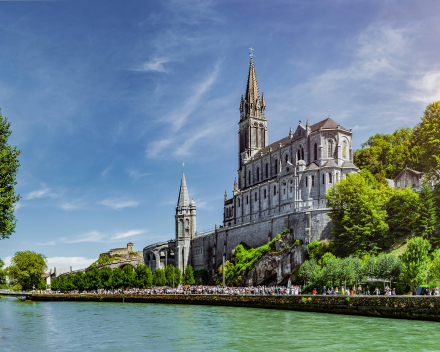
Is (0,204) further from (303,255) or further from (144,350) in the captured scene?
(303,255)

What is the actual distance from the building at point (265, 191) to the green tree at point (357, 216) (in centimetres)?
265

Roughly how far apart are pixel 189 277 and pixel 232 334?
162 ft

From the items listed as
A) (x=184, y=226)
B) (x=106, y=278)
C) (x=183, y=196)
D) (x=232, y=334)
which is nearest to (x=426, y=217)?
(x=232, y=334)

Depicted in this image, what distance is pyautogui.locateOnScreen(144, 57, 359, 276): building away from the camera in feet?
189

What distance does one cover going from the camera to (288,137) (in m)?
71.8

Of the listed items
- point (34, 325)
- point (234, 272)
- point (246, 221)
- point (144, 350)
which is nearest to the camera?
point (144, 350)

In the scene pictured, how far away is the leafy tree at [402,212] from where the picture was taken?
45.5 m

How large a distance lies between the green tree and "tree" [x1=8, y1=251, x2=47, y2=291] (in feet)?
163

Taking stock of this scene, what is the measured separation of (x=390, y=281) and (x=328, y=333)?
14864 millimetres

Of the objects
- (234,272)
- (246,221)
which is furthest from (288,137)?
(234,272)

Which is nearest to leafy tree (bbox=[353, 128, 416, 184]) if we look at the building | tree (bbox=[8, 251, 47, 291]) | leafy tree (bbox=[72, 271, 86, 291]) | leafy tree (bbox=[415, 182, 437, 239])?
the building

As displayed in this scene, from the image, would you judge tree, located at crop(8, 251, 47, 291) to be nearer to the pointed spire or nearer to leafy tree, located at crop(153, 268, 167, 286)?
leafy tree, located at crop(153, 268, 167, 286)

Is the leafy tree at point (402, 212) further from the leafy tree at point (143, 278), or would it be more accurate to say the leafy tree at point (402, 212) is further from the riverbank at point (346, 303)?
the leafy tree at point (143, 278)

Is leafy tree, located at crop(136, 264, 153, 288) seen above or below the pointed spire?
below
